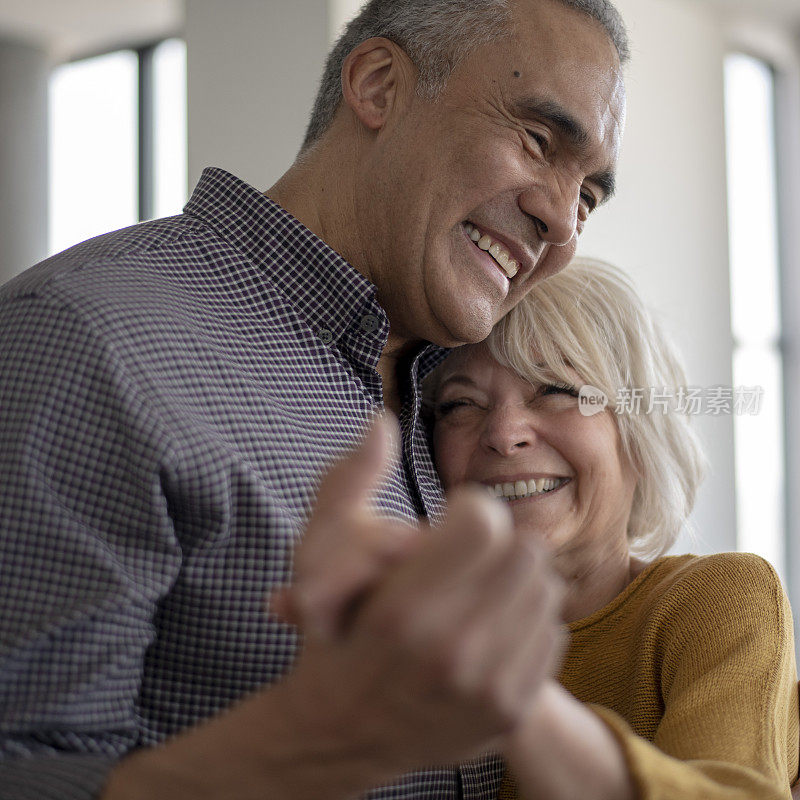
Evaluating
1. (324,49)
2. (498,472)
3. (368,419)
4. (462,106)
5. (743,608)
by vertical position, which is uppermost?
(324,49)

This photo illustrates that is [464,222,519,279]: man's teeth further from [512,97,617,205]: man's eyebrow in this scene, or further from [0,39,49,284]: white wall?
[0,39,49,284]: white wall

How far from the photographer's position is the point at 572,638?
5.27ft

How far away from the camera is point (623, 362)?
173cm

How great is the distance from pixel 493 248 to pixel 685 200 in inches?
122

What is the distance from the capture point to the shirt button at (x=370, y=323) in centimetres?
138

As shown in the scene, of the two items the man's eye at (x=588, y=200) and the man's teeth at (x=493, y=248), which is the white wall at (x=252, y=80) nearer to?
the man's eye at (x=588, y=200)

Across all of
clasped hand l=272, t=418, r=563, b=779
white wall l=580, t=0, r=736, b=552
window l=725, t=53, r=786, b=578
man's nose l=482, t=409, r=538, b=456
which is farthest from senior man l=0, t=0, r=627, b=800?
window l=725, t=53, r=786, b=578

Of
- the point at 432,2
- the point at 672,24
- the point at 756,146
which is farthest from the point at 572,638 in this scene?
the point at 756,146

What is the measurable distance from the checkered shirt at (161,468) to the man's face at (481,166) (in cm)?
13

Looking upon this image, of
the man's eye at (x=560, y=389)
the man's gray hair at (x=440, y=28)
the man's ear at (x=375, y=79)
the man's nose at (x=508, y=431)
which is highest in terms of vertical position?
the man's gray hair at (x=440, y=28)

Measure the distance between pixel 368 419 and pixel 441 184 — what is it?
369 millimetres

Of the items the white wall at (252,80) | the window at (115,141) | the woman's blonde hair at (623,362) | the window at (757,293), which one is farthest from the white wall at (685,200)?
the window at (115,141)

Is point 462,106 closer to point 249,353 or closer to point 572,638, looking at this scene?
point 249,353

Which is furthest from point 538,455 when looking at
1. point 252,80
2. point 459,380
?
point 252,80
